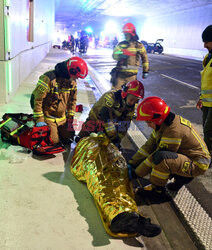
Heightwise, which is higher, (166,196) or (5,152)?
(5,152)

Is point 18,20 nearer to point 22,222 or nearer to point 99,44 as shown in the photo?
point 22,222

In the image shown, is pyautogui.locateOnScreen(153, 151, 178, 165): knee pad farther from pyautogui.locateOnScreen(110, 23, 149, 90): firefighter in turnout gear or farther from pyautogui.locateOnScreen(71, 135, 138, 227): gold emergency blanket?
pyautogui.locateOnScreen(110, 23, 149, 90): firefighter in turnout gear

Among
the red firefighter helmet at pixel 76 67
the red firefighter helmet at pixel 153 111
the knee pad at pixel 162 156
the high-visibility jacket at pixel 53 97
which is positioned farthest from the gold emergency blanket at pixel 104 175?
the red firefighter helmet at pixel 76 67

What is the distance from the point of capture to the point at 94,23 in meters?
54.5

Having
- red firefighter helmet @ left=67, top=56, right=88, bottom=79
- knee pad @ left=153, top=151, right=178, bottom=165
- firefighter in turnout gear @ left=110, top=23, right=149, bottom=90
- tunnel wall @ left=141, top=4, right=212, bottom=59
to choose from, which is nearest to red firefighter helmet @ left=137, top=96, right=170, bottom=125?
knee pad @ left=153, top=151, right=178, bottom=165

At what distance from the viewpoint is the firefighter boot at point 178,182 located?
2.56 meters

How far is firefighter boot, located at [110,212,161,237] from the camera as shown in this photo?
1825 millimetres

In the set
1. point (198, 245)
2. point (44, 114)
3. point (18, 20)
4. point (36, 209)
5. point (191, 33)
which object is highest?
point (191, 33)

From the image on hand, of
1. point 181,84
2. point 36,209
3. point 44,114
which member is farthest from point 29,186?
point 181,84

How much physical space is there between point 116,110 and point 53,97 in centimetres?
89

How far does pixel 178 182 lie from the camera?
2613 millimetres

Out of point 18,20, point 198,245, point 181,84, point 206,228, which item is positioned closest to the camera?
point 198,245

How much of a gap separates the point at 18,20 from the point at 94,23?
5339 cm

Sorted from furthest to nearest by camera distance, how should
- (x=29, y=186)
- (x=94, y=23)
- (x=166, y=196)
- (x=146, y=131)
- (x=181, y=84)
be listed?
1. (x=94, y=23)
2. (x=181, y=84)
3. (x=146, y=131)
4. (x=166, y=196)
5. (x=29, y=186)
